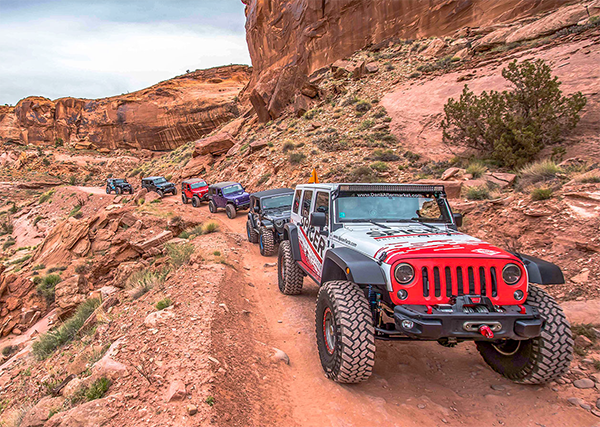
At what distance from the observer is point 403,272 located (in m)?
3.24

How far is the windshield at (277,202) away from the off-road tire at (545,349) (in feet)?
25.3

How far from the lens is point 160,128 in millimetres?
57969

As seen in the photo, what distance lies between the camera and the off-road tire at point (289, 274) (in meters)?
6.36

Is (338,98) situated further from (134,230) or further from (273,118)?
(134,230)

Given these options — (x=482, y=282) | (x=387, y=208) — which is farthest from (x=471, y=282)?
(x=387, y=208)

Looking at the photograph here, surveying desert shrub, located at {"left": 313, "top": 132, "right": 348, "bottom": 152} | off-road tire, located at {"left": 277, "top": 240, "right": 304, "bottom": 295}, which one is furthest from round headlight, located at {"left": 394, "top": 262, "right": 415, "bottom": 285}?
desert shrub, located at {"left": 313, "top": 132, "right": 348, "bottom": 152}

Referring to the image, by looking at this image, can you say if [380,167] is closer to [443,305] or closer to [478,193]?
[478,193]

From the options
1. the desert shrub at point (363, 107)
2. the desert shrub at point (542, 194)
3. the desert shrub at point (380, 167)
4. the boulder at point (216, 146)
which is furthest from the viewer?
the boulder at point (216, 146)

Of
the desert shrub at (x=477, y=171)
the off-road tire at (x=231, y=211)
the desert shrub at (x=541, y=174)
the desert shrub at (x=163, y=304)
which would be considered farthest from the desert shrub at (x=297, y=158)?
the desert shrub at (x=163, y=304)

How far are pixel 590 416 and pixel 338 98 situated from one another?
86.8ft

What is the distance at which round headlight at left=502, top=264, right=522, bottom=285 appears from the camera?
129 inches

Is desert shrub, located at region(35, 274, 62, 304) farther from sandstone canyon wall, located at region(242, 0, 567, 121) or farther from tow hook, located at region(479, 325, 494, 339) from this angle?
sandstone canyon wall, located at region(242, 0, 567, 121)

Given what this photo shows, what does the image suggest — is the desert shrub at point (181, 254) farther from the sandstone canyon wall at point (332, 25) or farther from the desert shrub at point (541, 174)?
the sandstone canyon wall at point (332, 25)

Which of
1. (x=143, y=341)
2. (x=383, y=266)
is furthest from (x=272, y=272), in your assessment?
(x=383, y=266)
